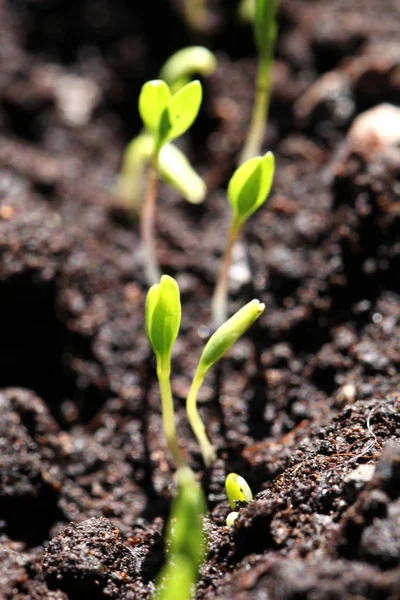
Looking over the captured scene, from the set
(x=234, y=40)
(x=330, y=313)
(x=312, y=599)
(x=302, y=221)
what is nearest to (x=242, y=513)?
(x=312, y=599)

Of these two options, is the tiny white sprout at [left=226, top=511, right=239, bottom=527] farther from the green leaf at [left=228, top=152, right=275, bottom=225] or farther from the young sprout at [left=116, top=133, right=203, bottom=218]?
the young sprout at [left=116, top=133, right=203, bottom=218]

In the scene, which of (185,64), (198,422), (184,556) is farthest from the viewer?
(185,64)

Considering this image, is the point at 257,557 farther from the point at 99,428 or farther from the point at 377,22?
the point at 377,22

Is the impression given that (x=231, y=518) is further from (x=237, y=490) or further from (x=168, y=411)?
(x=168, y=411)

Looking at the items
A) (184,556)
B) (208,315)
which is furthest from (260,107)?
(184,556)

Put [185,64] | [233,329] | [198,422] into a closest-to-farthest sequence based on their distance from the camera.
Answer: [233,329] < [198,422] < [185,64]

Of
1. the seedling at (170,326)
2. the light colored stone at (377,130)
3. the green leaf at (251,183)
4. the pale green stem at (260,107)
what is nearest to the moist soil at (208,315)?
the light colored stone at (377,130)
